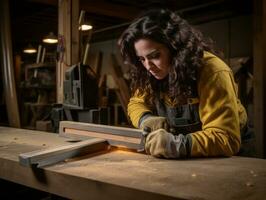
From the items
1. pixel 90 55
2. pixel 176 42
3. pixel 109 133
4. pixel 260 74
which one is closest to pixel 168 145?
pixel 109 133

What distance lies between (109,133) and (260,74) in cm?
191

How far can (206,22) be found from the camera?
238 inches

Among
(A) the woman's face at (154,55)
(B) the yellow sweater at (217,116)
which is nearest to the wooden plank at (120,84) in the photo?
(A) the woman's face at (154,55)

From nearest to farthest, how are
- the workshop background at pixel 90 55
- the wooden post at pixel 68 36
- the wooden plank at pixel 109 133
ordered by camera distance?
the wooden plank at pixel 109 133 < the workshop background at pixel 90 55 < the wooden post at pixel 68 36

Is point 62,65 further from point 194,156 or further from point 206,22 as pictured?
point 206,22

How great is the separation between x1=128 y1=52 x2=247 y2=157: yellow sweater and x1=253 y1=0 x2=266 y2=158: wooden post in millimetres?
1716

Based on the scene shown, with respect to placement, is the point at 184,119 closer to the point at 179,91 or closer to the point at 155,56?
the point at 179,91

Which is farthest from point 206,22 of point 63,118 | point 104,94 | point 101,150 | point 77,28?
point 101,150

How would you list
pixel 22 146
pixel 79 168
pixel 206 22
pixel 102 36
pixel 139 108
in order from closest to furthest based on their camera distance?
pixel 79 168
pixel 22 146
pixel 139 108
pixel 206 22
pixel 102 36

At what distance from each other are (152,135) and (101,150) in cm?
29

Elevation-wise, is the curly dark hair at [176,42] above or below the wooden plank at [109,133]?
above

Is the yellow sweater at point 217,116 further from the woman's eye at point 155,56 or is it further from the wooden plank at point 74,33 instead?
the wooden plank at point 74,33

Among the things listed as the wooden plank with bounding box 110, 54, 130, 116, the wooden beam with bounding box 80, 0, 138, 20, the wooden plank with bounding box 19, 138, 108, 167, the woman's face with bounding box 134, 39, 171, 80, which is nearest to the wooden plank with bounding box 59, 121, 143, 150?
the wooden plank with bounding box 19, 138, 108, 167

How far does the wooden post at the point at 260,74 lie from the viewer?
2963mm
